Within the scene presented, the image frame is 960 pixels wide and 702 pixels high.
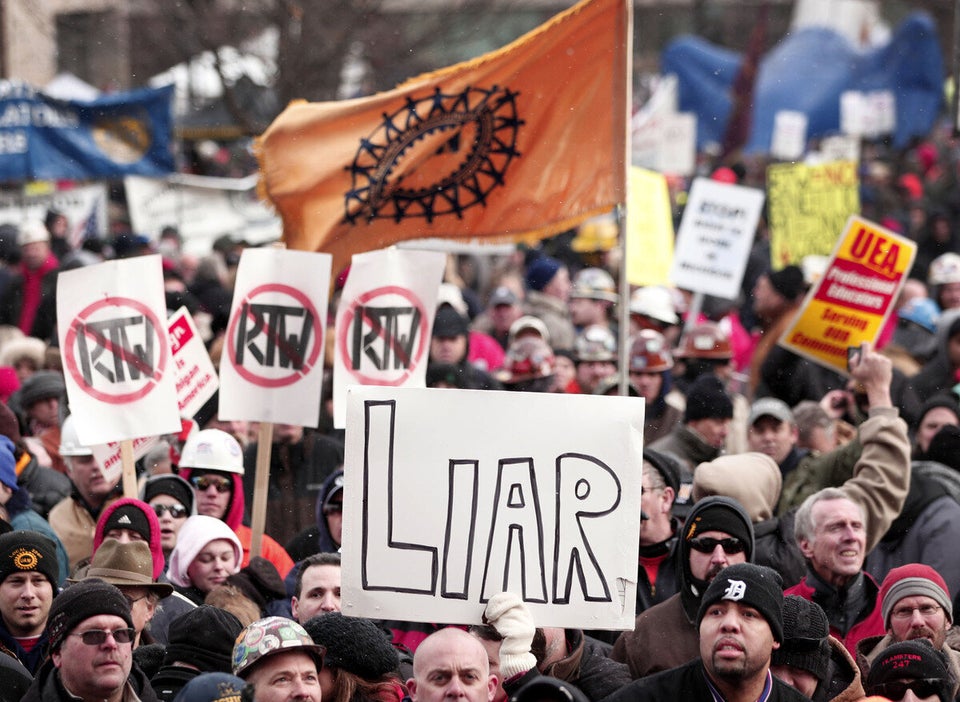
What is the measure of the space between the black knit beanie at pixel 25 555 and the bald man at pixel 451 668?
1.67 meters

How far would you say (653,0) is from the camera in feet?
166

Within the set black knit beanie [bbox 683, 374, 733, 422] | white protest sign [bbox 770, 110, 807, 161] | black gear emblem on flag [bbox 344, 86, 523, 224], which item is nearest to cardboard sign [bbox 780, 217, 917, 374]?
black knit beanie [bbox 683, 374, 733, 422]

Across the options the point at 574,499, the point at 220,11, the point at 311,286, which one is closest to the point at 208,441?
the point at 311,286

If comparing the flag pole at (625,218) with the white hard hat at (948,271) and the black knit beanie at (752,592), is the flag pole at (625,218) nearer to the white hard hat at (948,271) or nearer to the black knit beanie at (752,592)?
the black knit beanie at (752,592)

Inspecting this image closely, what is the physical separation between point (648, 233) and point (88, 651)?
9.19 m

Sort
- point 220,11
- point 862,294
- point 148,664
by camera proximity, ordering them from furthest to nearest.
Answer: point 220,11 < point 862,294 < point 148,664

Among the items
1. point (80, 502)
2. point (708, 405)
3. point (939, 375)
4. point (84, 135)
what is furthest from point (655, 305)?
point (84, 135)

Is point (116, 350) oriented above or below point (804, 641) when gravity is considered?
above

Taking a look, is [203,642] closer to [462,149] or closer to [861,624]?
[861,624]

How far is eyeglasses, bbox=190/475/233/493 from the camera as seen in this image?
26.6 ft

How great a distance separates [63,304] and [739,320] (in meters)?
7.98

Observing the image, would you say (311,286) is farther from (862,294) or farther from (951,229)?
(951,229)

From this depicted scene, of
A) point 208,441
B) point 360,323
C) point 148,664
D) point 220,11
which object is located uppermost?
point 220,11

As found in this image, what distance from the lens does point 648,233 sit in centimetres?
1424
